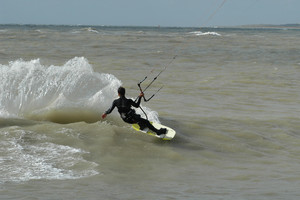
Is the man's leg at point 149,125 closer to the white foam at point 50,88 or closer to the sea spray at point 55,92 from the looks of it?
the sea spray at point 55,92

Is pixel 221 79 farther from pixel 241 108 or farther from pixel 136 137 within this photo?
pixel 136 137

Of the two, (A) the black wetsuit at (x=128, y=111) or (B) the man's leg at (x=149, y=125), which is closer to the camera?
(A) the black wetsuit at (x=128, y=111)

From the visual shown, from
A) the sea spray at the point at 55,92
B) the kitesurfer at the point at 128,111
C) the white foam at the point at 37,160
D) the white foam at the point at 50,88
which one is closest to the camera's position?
the white foam at the point at 37,160

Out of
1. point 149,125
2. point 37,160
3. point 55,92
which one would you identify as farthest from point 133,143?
point 55,92

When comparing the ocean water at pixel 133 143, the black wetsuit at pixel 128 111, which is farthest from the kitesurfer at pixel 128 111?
the ocean water at pixel 133 143

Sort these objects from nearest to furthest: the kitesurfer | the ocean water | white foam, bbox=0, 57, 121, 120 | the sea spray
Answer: the ocean water < the kitesurfer < the sea spray < white foam, bbox=0, 57, 121, 120

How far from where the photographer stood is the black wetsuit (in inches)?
363

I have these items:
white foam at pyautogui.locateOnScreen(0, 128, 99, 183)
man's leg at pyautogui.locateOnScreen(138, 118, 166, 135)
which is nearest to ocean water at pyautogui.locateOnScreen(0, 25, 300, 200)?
white foam at pyautogui.locateOnScreen(0, 128, 99, 183)

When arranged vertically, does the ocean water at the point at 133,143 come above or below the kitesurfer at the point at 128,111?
below

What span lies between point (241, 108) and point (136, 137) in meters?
5.22

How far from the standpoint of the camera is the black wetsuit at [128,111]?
9227 millimetres

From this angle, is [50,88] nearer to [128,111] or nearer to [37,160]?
[128,111]

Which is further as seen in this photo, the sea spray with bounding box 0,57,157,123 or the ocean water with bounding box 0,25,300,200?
the sea spray with bounding box 0,57,157,123

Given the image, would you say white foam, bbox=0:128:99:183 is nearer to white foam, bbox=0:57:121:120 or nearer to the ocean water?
the ocean water
